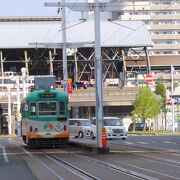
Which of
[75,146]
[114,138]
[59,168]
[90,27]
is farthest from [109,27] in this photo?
[59,168]

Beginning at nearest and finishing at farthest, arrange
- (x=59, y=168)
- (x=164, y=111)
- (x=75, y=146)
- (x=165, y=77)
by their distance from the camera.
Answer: (x=59, y=168), (x=75, y=146), (x=164, y=111), (x=165, y=77)

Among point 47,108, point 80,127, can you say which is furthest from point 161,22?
point 47,108

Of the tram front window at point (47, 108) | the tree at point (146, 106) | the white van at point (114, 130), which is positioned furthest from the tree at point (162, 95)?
the tram front window at point (47, 108)

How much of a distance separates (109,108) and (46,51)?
66.8ft

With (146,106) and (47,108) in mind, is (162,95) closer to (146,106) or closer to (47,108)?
(146,106)

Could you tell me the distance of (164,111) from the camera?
268 feet

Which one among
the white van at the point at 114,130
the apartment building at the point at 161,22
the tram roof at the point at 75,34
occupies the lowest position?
the white van at the point at 114,130

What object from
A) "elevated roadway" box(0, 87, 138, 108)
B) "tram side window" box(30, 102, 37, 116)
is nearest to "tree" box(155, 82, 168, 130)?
"elevated roadway" box(0, 87, 138, 108)

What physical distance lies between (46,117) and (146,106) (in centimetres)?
4712

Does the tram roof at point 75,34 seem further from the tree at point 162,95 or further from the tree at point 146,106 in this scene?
the tree at point 146,106

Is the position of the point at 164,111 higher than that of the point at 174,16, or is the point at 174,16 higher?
the point at 174,16

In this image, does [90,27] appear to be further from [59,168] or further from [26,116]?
[59,168]

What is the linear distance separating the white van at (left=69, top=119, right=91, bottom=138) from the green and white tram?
771 inches

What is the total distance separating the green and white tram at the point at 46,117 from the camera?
32.5 meters
